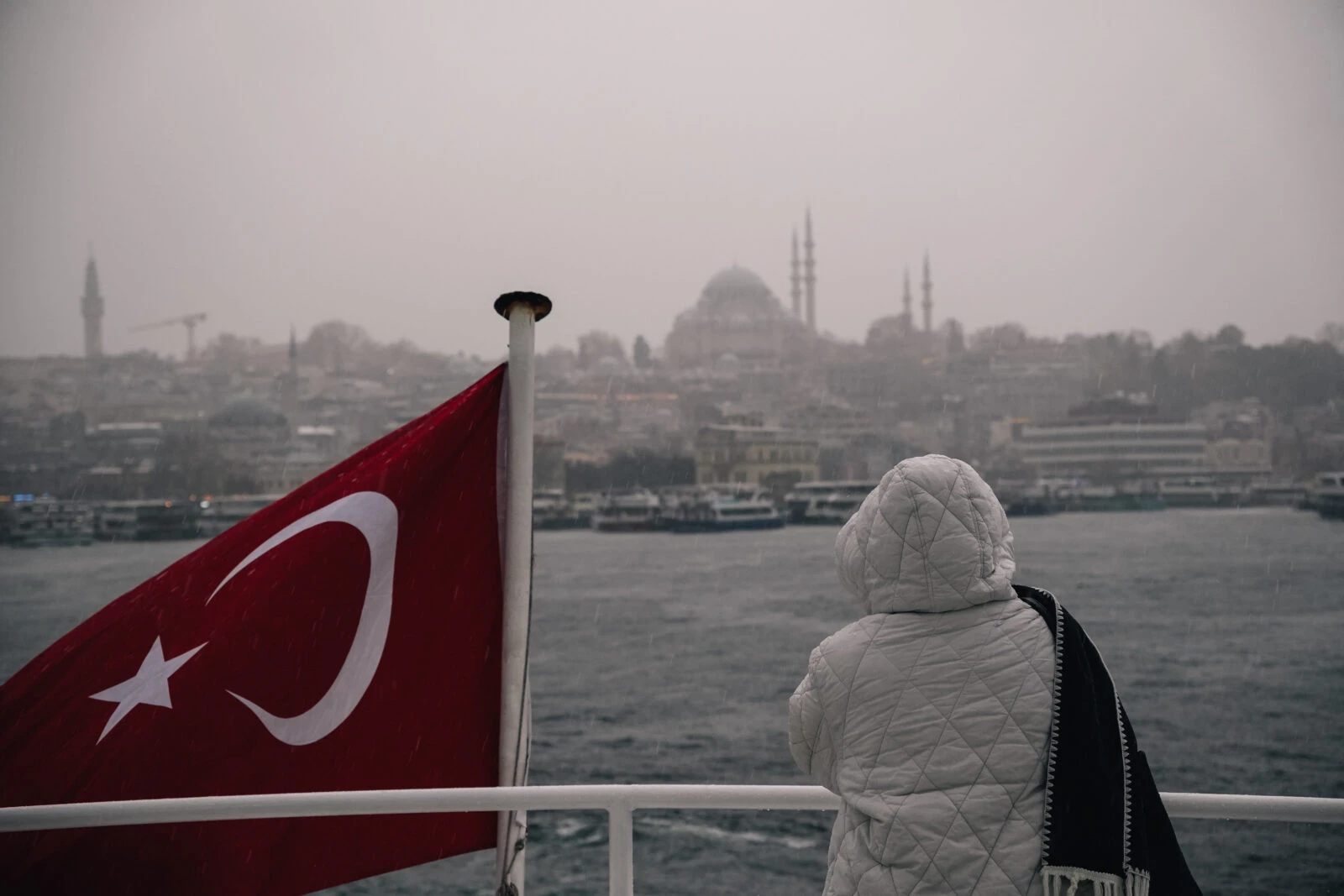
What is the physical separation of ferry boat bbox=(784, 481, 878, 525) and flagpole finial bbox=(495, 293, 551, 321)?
49528 mm

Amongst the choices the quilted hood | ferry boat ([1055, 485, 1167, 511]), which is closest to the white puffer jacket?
the quilted hood

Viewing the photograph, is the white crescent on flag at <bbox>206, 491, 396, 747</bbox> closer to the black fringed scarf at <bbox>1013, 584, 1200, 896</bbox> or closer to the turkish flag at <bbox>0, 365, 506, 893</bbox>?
the turkish flag at <bbox>0, 365, 506, 893</bbox>

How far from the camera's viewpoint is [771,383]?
8581cm

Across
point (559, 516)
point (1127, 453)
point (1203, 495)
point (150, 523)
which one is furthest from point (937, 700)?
point (1127, 453)

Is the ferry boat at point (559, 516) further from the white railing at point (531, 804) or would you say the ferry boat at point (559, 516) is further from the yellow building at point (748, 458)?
the white railing at point (531, 804)

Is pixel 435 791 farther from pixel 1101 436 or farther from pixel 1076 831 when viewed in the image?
pixel 1101 436

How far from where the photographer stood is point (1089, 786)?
3.26 ft

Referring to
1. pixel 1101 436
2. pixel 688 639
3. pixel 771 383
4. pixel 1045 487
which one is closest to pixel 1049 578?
pixel 688 639

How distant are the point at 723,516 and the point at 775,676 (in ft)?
104

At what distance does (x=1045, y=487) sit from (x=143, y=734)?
58.9 meters

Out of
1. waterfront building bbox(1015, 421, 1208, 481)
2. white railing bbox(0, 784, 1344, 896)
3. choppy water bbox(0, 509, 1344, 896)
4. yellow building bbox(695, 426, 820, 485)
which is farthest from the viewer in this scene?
yellow building bbox(695, 426, 820, 485)

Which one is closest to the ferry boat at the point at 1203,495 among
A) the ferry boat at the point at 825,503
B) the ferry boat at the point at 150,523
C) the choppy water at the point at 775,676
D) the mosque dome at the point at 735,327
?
the choppy water at the point at 775,676

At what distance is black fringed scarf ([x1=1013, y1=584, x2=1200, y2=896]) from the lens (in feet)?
3.25

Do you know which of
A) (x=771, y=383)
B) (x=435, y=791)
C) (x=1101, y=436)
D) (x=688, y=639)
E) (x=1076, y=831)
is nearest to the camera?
(x=1076, y=831)
